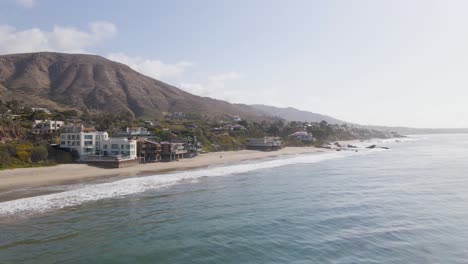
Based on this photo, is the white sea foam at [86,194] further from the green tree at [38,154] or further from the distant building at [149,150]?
the distant building at [149,150]

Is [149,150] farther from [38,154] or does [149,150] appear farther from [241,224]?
[241,224]

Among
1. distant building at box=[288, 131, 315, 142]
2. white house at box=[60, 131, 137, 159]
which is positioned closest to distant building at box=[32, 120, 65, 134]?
white house at box=[60, 131, 137, 159]

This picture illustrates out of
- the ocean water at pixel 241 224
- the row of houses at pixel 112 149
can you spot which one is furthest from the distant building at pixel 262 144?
the ocean water at pixel 241 224

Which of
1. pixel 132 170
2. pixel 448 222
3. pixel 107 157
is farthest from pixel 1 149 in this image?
pixel 448 222

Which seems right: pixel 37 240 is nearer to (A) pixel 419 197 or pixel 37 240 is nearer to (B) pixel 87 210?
(B) pixel 87 210

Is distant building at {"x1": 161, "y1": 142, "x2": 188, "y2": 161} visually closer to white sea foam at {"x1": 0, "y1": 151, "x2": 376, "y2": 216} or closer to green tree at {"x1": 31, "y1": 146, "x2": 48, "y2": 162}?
green tree at {"x1": 31, "y1": 146, "x2": 48, "y2": 162}

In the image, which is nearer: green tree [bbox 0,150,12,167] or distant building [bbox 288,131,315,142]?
green tree [bbox 0,150,12,167]

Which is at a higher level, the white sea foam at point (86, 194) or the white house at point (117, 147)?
the white house at point (117, 147)

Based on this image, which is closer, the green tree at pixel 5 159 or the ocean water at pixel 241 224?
the ocean water at pixel 241 224

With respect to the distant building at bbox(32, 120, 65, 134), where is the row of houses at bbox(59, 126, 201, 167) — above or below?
below
